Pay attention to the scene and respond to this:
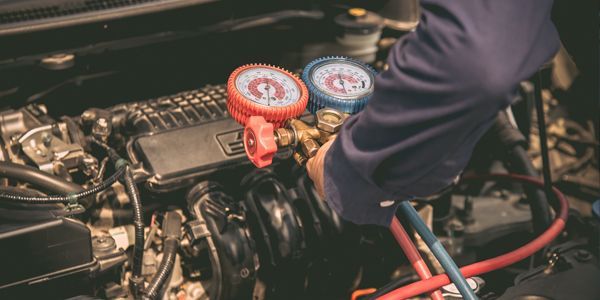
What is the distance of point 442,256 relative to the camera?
4.09ft

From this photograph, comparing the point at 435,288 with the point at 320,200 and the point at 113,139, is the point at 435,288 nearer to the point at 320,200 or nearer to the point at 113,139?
the point at 320,200

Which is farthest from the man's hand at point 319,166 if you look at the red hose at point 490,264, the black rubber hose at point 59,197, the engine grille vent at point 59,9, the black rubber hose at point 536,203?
the black rubber hose at point 536,203

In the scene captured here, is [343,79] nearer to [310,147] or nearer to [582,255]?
[310,147]

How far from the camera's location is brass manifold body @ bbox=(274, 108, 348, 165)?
1.26 m

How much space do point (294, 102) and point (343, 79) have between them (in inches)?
6.5

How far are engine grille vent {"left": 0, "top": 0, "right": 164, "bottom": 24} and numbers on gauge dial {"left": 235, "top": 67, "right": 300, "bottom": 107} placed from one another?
369 mm

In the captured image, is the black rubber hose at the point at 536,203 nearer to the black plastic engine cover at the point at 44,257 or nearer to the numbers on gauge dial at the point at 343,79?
the numbers on gauge dial at the point at 343,79

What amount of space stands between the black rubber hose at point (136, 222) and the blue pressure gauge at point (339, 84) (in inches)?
15.1

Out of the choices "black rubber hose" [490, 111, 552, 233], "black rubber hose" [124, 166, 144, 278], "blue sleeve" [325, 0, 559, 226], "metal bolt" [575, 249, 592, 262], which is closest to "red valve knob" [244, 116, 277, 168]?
"blue sleeve" [325, 0, 559, 226]

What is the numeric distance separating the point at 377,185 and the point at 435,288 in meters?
0.28

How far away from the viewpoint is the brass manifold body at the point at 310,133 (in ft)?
4.14

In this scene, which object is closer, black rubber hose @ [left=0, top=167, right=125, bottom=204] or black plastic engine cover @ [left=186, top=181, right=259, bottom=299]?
black rubber hose @ [left=0, top=167, right=125, bottom=204]

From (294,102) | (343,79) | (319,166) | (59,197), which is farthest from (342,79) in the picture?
(59,197)

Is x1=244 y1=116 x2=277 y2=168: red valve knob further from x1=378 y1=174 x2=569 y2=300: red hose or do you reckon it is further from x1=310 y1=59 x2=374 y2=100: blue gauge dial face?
x1=378 y1=174 x2=569 y2=300: red hose
